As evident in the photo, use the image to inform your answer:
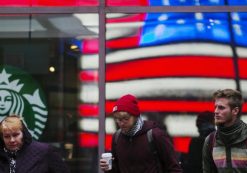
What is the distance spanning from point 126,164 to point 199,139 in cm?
218

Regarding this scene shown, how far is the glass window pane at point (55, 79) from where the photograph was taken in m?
7.00

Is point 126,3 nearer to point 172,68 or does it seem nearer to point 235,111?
point 172,68

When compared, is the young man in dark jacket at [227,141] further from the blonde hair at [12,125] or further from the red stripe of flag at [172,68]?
the red stripe of flag at [172,68]

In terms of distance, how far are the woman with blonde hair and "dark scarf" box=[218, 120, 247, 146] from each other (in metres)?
1.37

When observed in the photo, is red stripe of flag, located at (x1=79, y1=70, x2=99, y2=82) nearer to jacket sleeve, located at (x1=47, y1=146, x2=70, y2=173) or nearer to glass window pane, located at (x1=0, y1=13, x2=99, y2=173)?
glass window pane, located at (x1=0, y1=13, x2=99, y2=173)

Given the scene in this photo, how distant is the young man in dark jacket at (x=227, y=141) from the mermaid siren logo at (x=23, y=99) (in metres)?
2.99

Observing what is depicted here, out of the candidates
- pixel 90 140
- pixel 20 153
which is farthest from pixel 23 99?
pixel 20 153

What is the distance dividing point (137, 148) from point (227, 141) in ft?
2.93

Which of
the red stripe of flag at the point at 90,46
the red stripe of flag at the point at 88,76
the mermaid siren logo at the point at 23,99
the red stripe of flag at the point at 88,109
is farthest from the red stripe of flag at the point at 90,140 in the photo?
the red stripe of flag at the point at 90,46

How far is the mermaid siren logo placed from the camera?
22.9ft

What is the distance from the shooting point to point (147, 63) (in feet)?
23.0

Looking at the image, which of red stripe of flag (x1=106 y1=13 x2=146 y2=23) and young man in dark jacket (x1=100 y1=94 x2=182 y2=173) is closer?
young man in dark jacket (x1=100 y1=94 x2=182 y2=173)

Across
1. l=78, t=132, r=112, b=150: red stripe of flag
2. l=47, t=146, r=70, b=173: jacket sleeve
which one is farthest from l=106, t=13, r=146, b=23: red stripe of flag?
l=47, t=146, r=70, b=173: jacket sleeve

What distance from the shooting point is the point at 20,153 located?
4.40m
